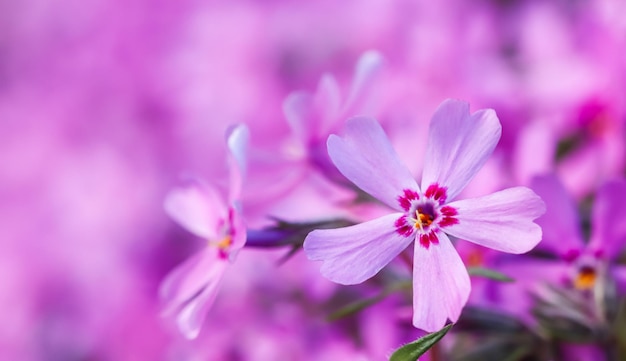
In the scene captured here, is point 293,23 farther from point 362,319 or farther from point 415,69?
point 362,319

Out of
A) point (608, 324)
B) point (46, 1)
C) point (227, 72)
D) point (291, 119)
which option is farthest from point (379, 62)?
point (46, 1)

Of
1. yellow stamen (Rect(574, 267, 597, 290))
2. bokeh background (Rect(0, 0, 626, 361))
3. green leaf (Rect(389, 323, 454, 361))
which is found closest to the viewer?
green leaf (Rect(389, 323, 454, 361))

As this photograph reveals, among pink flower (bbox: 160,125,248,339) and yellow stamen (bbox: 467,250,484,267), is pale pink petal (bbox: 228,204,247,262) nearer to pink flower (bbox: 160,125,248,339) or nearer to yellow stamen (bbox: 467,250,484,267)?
pink flower (bbox: 160,125,248,339)

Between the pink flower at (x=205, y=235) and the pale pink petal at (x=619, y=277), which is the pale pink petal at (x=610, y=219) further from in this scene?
the pink flower at (x=205, y=235)

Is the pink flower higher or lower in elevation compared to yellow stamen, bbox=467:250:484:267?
higher

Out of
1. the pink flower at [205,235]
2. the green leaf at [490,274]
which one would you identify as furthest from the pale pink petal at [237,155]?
the green leaf at [490,274]

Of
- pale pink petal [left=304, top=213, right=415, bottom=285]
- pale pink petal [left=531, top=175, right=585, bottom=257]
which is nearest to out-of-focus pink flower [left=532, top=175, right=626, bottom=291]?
pale pink petal [left=531, top=175, right=585, bottom=257]

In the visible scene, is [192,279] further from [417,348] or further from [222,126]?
[222,126]
